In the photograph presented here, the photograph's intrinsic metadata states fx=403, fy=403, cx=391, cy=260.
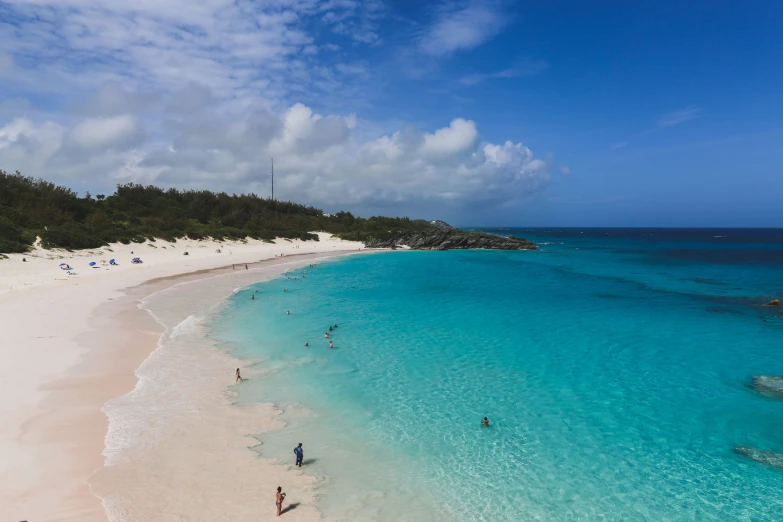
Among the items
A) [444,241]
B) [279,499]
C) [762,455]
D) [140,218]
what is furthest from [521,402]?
[444,241]

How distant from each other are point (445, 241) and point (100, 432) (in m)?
87.6

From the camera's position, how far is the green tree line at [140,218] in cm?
5141

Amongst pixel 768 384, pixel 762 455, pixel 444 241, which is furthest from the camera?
pixel 444 241

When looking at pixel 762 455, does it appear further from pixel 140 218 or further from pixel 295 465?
pixel 140 218

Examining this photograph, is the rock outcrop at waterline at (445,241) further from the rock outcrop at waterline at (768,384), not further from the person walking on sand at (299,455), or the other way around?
the person walking on sand at (299,455)

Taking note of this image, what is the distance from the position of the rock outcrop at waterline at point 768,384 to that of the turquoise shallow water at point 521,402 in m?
0.56

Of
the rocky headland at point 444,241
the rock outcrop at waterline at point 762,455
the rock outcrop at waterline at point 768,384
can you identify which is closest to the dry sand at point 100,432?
the rock outcrop at waterline at point 762,455

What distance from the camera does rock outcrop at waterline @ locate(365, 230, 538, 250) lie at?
96.4 meters

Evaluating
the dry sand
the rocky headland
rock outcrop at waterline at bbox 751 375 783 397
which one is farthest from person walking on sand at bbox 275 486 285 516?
the rocky headland

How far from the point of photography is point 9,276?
36.2m

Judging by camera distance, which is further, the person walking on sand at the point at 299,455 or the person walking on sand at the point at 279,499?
the person walking on sand at the point at 299,455

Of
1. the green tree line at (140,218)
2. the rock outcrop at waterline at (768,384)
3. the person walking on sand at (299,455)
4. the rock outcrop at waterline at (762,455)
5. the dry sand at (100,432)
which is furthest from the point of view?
the green tree line at (140,218)

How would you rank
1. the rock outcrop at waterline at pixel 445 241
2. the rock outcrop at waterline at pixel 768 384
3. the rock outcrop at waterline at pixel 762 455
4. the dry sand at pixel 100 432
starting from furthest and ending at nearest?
1. the rock outcrop at waterline at pixel 445 241
2. the rock outcrop at waterline at pixel 768 384
3. the rock outcrop at waterline at pixel 762 455
4. the dry sand at pixel 100 432

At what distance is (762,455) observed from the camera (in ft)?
42.6
